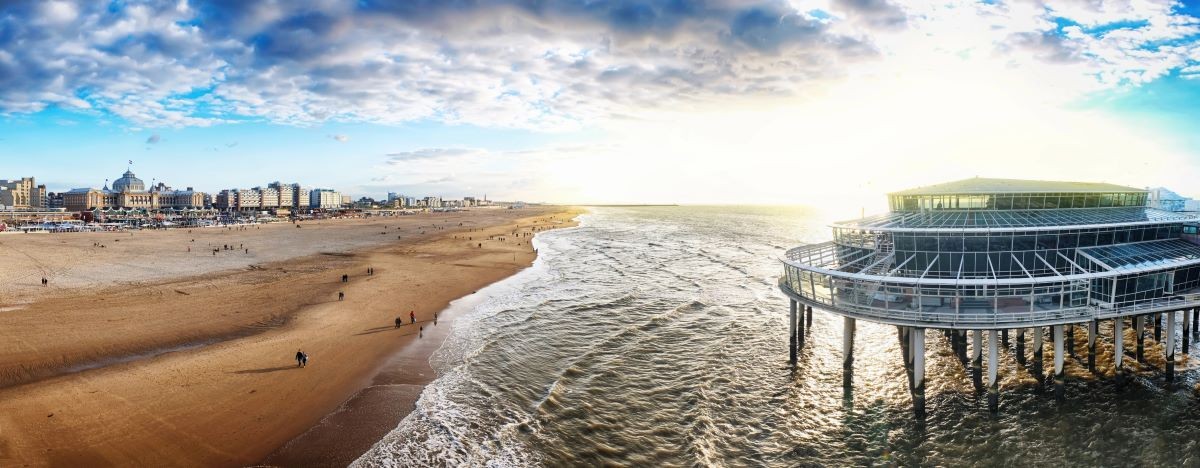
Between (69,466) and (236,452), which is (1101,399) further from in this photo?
(69,466)

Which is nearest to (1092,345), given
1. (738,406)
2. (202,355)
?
(738,406)

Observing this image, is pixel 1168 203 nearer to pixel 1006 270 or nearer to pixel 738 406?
pixel 1006 270

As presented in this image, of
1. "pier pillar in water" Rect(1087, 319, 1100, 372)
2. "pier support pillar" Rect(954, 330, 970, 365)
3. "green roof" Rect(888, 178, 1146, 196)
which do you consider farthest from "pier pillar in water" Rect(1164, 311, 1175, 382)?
"pier support pillar" Rect(954, 330, 970, 365)

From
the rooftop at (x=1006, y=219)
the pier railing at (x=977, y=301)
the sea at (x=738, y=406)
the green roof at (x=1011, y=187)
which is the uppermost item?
the green roof at (x=1011, y=187)

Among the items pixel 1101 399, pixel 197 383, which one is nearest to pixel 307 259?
pixel 197 383

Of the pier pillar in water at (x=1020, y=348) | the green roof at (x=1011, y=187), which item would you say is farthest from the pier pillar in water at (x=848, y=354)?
the green roof at (x=1011, y=187)

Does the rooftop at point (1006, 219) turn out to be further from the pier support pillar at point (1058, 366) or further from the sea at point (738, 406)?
the sea at point (738, 406)

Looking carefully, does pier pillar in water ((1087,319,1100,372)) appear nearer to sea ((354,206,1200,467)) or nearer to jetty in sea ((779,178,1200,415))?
jetty in sea ((779,178,1200,415))
